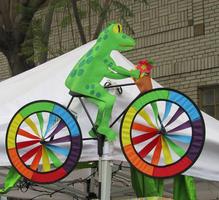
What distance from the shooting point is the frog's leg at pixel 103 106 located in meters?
4.23

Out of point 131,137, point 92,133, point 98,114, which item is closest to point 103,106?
point 98,114

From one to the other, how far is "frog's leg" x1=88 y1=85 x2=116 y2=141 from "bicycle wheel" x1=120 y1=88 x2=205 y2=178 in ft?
0.74

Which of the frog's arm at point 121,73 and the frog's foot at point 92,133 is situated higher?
the frog's arm at point 121,73

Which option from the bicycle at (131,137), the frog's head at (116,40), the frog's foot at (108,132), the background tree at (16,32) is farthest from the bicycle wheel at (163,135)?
the background tree at (16,32)

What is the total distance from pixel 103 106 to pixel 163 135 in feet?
1.64

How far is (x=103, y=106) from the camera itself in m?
4.29

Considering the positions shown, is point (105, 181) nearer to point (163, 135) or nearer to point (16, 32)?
point (163, 135)

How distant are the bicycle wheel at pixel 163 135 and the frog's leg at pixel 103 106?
0.74 feet

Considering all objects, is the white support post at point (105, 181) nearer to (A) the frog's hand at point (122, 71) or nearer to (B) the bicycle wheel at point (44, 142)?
(B) the bicycle wheel at point (44, 142)

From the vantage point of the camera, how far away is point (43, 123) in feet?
14.2

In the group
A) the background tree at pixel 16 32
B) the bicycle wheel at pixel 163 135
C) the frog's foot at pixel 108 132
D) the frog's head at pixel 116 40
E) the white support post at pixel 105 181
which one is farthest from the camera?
the background tree at pixel 16 32

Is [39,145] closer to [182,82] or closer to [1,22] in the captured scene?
[1,22]

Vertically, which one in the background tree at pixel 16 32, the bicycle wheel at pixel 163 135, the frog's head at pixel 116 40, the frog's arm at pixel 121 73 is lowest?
the bicycle wheel at pixel 163 135

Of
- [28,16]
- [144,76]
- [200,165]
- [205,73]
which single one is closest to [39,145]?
[144,76]
